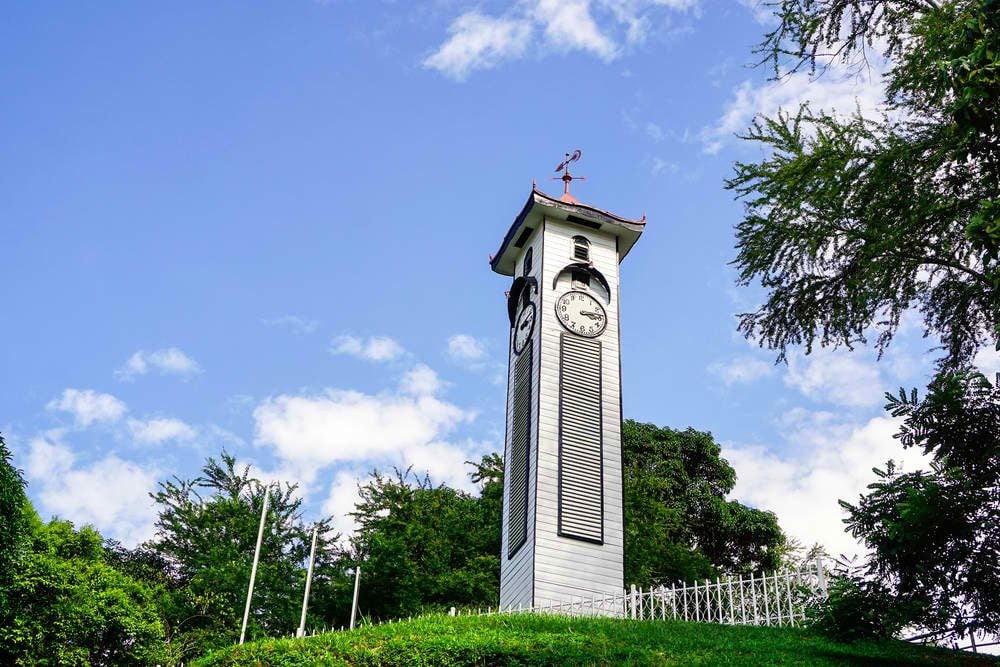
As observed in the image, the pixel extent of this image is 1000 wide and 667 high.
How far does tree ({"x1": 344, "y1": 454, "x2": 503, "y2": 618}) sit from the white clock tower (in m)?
3.36

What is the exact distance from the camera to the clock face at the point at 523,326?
23453mm

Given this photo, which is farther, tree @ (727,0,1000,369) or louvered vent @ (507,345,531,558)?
louvered vent @ (507,345,531,558)

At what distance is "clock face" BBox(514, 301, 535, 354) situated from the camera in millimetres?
23453

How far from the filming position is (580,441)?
21.3 metres

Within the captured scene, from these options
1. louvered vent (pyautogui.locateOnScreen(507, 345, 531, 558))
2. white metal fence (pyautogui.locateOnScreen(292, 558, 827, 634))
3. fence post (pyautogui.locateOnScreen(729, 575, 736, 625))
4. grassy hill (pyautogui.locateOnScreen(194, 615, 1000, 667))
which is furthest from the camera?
louvered vent (pyautogui.locateOnScreen(507, 345, 531, 558))

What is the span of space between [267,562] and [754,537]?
56.2ft

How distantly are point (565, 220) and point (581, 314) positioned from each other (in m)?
2.62

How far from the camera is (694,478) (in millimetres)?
36250

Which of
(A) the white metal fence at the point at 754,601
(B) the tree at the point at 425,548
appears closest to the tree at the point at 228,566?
(B) the tree at the point at 425,548

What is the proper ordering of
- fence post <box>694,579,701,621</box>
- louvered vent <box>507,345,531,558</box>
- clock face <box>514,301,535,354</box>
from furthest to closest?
clock face <box>514,301,535,354</box> < louvered vent <box>507,345,531,558</box> < fence post <box>694,579,701,621</box>

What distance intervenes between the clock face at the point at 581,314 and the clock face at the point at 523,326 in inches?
27.9

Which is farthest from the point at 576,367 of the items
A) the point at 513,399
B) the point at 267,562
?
the point at 267,562

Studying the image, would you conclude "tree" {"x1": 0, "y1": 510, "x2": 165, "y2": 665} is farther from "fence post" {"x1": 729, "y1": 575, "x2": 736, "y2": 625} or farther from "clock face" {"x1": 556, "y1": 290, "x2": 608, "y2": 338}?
"fence post" {"x1": 729, "y1": 575, "x2": 736, "y2": 625}

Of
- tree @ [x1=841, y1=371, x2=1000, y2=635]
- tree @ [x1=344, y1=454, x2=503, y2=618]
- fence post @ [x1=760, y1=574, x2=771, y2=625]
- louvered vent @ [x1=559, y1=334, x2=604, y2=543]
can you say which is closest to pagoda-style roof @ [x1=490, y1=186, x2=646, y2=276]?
louvered vent @ [x1=559, y1=334, x2=604, y2=543]
